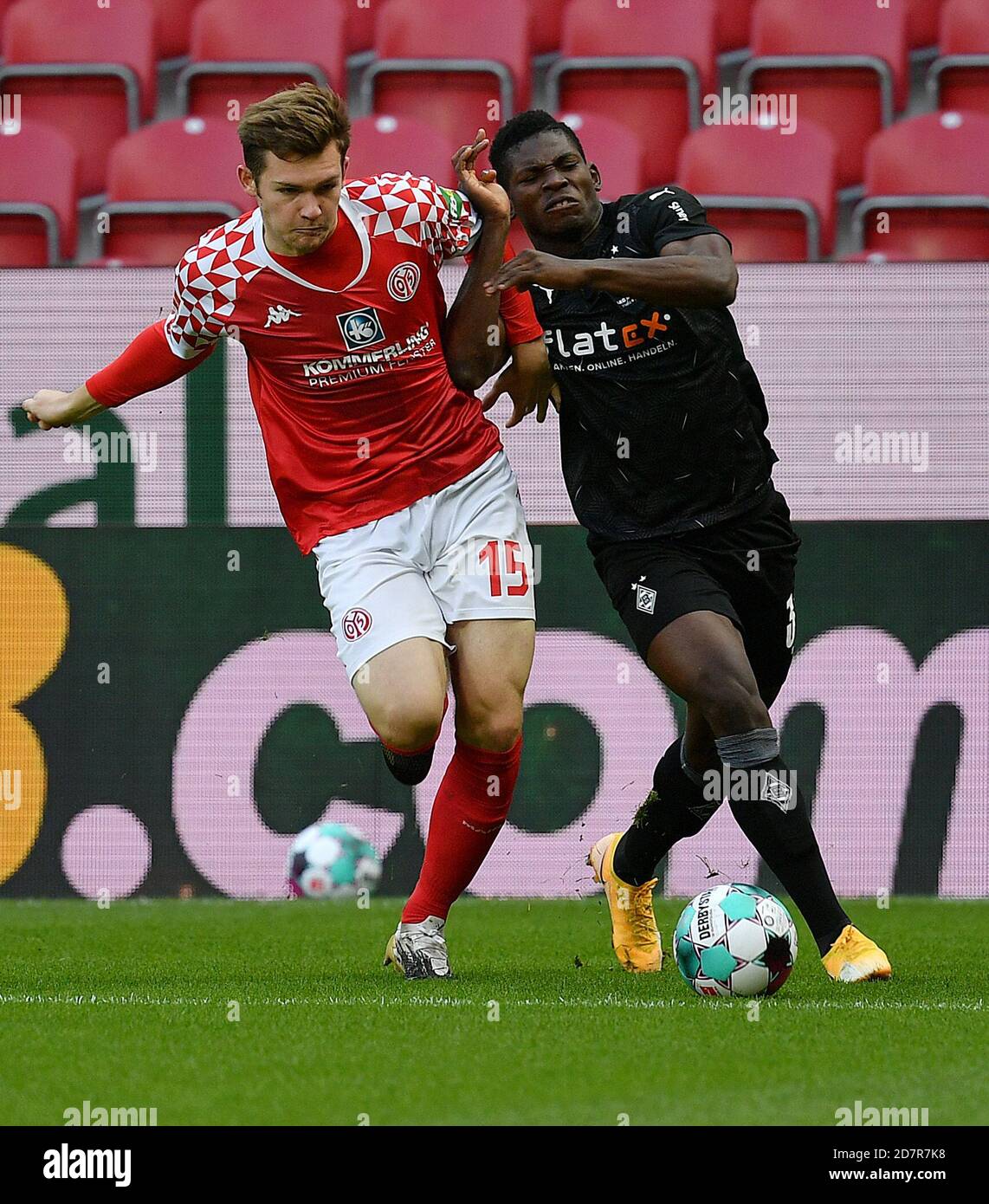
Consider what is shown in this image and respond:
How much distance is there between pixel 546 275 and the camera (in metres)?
4.27

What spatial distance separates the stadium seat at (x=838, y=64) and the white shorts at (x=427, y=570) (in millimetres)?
5460

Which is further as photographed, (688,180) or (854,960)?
(688,180)

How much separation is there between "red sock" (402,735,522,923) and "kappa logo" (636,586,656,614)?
0.50 m

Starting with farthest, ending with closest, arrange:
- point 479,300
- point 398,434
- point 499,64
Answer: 1. point 499,64
2. point 398,434
3. point 479,300

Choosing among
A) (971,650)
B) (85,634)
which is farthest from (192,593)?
(971,650)

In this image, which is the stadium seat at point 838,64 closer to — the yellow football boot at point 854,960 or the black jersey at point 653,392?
the black jersey at point 653,392

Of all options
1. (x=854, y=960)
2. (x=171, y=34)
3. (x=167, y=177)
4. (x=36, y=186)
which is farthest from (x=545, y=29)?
(x=854, y=960)

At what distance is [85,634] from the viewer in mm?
7219

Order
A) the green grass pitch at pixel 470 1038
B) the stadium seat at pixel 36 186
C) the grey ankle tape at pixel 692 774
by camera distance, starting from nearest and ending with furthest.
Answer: the green grass pitch at pixel 470 1038 → the grey ankle tape at pixel 692 774 → the stadium seat at pixel 36 186

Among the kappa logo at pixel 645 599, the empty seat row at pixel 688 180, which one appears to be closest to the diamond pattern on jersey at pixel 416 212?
the kappa logo at pixel 645 599

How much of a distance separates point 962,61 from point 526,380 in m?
5.83

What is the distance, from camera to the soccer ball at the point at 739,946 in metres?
4.32

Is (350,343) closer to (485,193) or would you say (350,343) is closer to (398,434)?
(398,434)

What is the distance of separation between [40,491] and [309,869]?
1.91m
